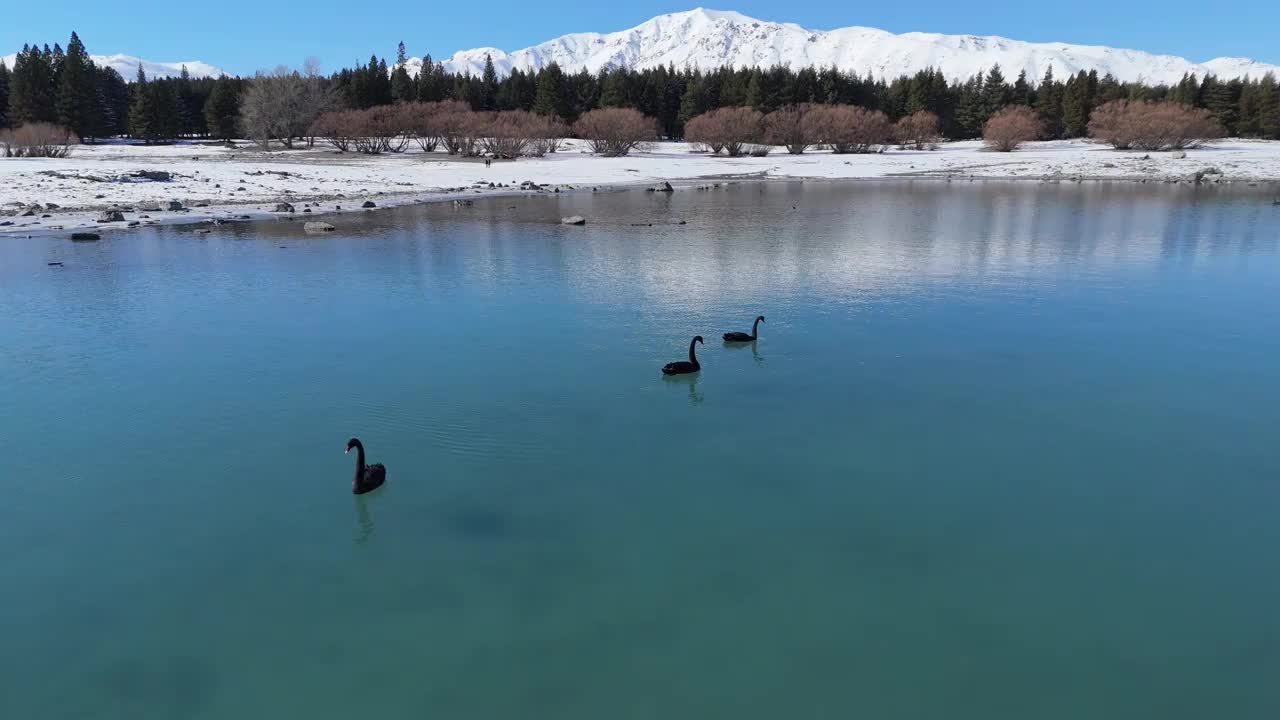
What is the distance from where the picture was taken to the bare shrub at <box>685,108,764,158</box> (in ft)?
262

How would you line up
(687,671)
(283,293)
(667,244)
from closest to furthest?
(687,671)
(283,293)
(667,244)

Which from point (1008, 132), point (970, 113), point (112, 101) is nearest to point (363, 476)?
point (1008, 132)

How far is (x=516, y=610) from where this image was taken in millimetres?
6965

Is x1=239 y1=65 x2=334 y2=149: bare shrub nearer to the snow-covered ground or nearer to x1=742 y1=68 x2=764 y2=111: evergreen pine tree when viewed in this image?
the snow-covered ground

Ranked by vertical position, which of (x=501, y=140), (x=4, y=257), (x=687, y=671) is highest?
(x=501, y=140)

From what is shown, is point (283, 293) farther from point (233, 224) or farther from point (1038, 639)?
point (1038, 639)

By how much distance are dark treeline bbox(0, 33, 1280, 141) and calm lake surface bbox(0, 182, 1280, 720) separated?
7779cm

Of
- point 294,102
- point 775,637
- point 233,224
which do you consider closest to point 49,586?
point 775,637

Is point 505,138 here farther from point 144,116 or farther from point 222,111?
point 144,116

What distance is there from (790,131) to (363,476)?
79634mm

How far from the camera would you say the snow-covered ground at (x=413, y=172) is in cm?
3606

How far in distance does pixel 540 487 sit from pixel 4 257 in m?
21.9

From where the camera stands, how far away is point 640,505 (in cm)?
879

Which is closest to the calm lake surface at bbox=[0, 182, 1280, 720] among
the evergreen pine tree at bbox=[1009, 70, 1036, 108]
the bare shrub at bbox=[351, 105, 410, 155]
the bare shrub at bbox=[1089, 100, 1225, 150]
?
the bare shrub at bbox=[351, 105, 410, 155]
